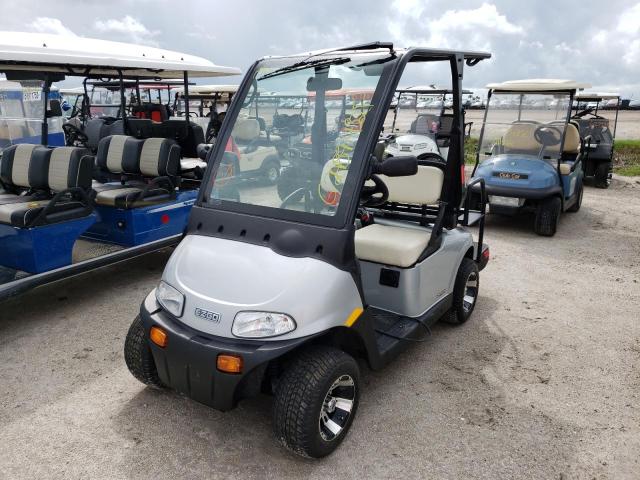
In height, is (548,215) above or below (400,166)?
below

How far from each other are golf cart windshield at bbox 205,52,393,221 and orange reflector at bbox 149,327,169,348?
0.75 m

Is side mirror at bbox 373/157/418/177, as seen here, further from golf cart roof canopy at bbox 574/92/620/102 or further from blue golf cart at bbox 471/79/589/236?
golf cart roof canopy at bbox 574/92/620/102

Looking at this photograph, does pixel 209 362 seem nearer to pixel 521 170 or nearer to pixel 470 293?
pixel 470 293

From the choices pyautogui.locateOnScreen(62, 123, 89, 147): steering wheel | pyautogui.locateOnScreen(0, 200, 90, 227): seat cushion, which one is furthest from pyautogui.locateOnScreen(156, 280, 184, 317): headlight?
pyautogui.locateOnScreen(62, 123, 89, 147): steering wheel

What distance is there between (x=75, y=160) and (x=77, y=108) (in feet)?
32.5

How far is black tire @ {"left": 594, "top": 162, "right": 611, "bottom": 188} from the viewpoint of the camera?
981 cm

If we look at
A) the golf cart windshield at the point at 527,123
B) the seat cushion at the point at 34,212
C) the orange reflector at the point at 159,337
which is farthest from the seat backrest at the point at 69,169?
the golf cart windshield at the point at 527,123

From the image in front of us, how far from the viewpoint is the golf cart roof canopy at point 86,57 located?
12.8 feet

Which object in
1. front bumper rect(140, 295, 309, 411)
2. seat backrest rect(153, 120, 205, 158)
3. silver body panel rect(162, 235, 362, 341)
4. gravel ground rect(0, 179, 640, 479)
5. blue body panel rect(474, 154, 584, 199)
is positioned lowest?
gravel ground rect(0, 179, 640, 479)

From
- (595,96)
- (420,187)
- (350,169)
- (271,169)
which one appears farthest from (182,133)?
(595,96)

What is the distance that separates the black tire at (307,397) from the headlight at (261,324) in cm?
20

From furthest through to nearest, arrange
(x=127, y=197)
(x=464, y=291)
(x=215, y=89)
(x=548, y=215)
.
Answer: (x=215, y=89) → (x=548, y=215) → (x=127, y=197) → (x=464, y=291)

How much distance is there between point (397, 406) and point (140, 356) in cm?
140

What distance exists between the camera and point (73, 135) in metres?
9.83
